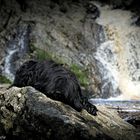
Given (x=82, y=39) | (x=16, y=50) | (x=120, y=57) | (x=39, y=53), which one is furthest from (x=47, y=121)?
(x=120, y=57)

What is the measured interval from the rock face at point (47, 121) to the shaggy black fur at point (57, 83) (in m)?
0.22

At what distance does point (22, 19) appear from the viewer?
97.1 ft

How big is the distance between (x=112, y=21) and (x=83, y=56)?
640 cm

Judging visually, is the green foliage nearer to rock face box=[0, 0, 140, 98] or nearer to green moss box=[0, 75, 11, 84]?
rock face box=[0, 0, 140, 98]

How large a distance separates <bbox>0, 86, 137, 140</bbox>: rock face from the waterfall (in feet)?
56.7

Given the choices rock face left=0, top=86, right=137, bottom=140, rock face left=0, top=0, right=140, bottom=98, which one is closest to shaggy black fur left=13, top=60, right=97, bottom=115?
rock face left=0, top=86, right=137, bottom=140

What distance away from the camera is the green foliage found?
26250mm

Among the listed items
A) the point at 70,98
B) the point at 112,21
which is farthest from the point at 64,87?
the point at 112,21

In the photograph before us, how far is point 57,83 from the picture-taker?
9.55 m

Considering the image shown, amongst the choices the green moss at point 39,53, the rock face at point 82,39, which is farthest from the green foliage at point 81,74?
the green moss at point 39,53

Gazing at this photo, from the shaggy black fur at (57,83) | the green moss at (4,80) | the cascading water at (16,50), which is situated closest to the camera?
the shaggy black fur at (57,83)

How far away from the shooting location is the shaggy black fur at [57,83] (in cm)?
938

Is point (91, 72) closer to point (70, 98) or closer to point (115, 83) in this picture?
point (115, 83)

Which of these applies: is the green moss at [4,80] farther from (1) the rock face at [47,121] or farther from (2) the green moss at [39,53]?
(1) the rock face at [47,121]
